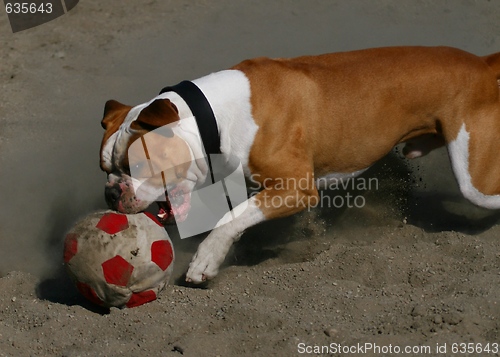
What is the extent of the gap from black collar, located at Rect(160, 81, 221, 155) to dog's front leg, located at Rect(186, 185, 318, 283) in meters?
0.49

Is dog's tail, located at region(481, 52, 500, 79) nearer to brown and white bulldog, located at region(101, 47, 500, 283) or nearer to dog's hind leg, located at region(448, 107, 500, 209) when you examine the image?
brown and white bulldog, located at region(101, 47, 500, 283)

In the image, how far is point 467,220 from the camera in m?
6.25

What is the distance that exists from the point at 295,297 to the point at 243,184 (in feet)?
3.00

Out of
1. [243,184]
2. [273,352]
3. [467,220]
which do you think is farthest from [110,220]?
[467,220]

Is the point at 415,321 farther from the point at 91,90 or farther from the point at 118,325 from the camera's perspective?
the point at 91,90

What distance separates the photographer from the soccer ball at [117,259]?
14.9 feet

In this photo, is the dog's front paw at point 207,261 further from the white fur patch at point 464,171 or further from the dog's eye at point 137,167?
the white fur patch at point 464,171

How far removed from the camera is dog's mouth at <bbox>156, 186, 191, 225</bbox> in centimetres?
500

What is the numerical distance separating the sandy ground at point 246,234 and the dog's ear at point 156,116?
3.57 feet

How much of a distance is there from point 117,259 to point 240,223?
35.0 inches

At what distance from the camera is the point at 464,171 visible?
18.2 feet

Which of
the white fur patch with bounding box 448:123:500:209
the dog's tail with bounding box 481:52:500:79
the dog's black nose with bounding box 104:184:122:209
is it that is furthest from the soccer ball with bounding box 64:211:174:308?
the dog's tail with bounding box 481:52:500:79

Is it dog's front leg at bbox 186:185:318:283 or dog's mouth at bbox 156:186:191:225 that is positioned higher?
dog's mouth at bbox 156:186:191:225

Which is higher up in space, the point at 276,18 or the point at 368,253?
the point at 276,18
